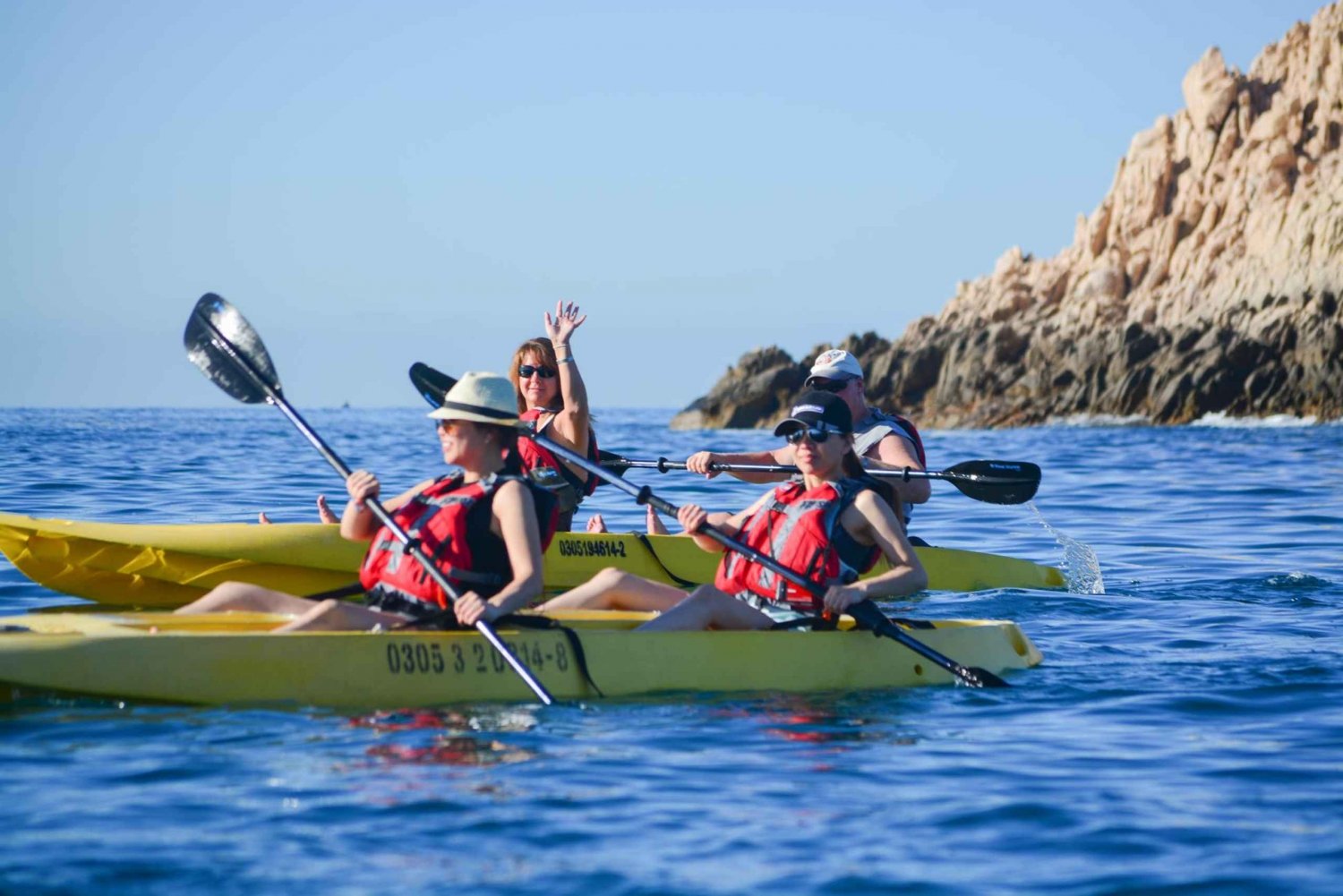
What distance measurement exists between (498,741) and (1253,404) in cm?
4315

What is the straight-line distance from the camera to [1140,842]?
A: 5.05 m

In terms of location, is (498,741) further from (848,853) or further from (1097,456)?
(1097,456)

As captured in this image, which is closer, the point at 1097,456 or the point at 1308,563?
the point at 1308,563

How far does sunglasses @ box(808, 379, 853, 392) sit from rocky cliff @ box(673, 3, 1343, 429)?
38.3 metres

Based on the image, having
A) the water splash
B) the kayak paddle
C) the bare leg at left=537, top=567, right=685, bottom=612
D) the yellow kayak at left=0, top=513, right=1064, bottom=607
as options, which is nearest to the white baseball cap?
the kayak paddle

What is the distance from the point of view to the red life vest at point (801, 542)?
7.37 meters

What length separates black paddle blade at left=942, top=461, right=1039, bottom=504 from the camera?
10.1 metres

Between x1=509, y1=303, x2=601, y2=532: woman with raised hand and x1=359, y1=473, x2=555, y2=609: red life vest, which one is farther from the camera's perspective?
x1=509, y1=303, x2=601, y2=532: woman with raised hand

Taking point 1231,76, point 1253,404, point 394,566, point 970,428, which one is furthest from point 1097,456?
point 1231,76

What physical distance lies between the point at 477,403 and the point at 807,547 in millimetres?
1698

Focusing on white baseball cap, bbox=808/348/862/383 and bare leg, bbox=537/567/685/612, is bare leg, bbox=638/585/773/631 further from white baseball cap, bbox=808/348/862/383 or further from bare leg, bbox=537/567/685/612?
white baseball cap, bbox=808/348/862/383

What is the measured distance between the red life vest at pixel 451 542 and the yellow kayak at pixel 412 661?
23 cm

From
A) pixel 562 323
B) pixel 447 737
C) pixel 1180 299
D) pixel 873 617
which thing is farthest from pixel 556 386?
pixel 1180 299

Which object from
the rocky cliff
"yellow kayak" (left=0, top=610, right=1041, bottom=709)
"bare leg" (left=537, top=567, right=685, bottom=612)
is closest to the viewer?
"yellow kayak" (left=0, top=610, right=1041, bottom=709)
